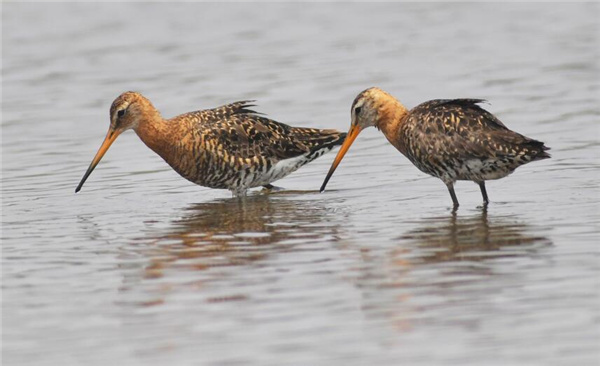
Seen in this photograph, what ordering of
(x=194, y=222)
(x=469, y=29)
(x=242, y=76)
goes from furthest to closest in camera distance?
1. (x=469, y=29)
2. (x=242, y=76)
3. (x=194, y=222)

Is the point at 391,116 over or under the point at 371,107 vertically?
under

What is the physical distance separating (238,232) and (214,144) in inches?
90.6

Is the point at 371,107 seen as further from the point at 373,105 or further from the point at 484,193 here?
the point at 484,193

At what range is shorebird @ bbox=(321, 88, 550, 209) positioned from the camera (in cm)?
1297

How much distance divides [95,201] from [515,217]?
15.6 ft

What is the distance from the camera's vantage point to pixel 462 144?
13.1 m

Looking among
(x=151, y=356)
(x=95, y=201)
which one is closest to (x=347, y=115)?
A: (x=95, y=201)

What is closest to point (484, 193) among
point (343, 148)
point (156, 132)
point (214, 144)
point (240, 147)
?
point (343, 148)

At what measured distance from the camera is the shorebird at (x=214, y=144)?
→ 48.5ft

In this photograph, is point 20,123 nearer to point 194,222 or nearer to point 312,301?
point 194,222

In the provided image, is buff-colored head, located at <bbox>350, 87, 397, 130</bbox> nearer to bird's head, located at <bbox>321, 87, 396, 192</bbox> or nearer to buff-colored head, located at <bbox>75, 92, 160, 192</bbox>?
bird's head, located at <bbox>321, 87, 396, 192</bbox>

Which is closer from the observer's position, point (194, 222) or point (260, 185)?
point (194, 222)

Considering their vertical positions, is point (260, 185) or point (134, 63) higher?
point (134, 63)

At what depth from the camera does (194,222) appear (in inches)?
531
